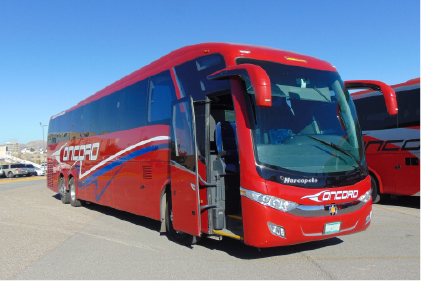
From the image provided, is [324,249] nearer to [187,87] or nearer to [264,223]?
[264,223]

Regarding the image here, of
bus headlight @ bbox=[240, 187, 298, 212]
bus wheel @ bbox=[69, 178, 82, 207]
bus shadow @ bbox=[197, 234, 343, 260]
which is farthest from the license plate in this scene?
bus wheel @ bbox=[69, 178, 82, 207]

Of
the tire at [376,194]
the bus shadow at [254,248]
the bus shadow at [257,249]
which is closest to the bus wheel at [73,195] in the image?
the bus shadow at [254,248]

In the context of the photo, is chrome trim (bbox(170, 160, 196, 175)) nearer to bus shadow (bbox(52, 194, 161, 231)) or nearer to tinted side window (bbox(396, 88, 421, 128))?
bus shadow (bbox(52, 194, 161, 231))

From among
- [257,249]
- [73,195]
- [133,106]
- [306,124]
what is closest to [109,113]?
[133,106]

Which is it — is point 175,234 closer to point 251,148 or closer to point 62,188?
point 251,148

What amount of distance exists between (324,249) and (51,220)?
25.0ft

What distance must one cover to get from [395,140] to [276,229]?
7.42 meters

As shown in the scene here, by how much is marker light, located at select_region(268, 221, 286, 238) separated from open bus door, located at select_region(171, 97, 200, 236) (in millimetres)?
1348

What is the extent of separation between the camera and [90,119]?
12539mm

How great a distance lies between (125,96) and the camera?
32.7 ft

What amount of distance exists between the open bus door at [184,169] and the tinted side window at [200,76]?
25 centimetres

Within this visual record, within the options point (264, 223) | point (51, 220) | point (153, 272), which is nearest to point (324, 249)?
point (264, 223)

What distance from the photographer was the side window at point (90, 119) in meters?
12.0

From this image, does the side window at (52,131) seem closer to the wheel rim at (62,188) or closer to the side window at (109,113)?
the wheel rim at (62,188)
